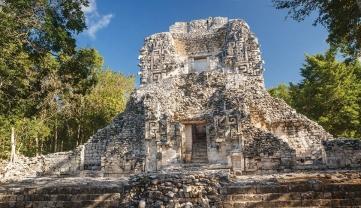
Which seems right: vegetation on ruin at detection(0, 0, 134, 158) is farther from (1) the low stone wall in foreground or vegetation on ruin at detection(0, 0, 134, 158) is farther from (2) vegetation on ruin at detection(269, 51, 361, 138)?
(2) vegetation on ruin at detection(269, 51, 361, 138)

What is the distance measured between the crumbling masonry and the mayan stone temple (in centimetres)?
4

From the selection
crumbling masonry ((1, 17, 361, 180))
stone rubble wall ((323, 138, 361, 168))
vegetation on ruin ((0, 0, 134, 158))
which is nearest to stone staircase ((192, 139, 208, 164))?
crumbling masonry ((1, 17, 361, 180))

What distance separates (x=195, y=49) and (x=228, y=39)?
2.22m

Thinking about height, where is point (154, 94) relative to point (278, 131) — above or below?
above

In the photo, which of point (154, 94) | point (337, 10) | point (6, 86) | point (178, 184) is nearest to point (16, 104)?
point (6, 86)

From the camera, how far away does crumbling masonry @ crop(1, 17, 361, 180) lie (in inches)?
501

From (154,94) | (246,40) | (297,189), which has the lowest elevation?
(297,189)

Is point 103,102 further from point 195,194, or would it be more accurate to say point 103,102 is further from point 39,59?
point 195,194

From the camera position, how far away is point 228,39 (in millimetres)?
19391

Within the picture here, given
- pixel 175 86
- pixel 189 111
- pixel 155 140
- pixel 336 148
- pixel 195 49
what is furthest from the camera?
pixel 195 49

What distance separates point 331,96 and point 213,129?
877 centimetres

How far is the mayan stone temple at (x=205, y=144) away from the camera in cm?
648

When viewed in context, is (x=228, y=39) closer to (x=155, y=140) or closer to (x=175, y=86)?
(x=175, y=86)

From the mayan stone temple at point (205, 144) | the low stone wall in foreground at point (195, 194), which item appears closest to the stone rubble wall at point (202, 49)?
the mayan stone temple at point (205, 144)
